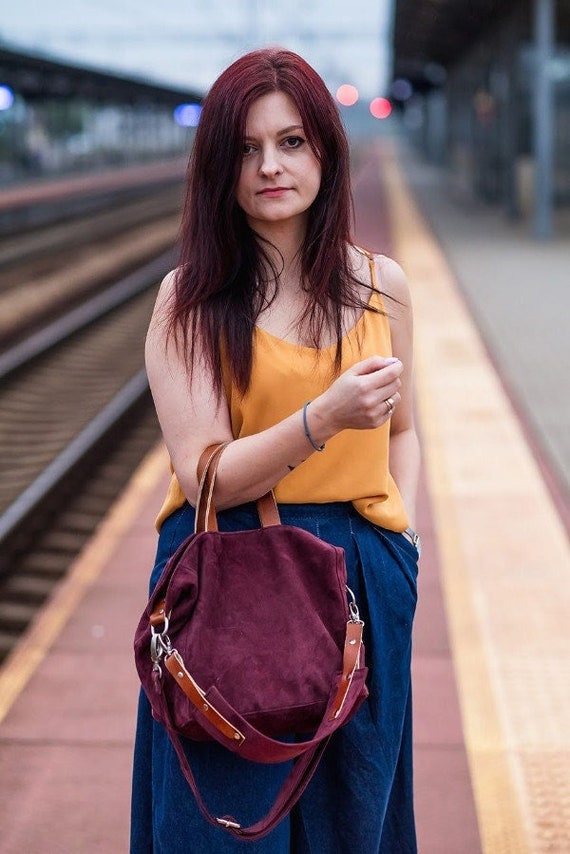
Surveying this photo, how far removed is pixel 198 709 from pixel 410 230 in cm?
2044

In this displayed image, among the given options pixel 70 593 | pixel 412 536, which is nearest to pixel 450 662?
pixel 70 593

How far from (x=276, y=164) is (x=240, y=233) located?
0.44 ft

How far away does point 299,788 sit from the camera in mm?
1753

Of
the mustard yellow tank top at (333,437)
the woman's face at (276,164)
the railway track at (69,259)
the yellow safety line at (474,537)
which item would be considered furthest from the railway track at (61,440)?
the woman's face at (276,164)

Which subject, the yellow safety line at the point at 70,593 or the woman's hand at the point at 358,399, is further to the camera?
the yellow safety line at the point at 70,593

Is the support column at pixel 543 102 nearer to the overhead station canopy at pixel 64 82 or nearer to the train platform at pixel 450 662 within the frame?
the overhead station canopy at pixel 64 82

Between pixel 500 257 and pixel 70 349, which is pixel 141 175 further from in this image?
pixel 70 349

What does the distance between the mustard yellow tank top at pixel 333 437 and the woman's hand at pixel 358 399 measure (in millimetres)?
123

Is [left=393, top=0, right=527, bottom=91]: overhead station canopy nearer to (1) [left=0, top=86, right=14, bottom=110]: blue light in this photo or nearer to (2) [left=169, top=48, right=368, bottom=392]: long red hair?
(1) [left=0, top=86, right=14, bottom=110]: blue light

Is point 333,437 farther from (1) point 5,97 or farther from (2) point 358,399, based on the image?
(1) point 5,97

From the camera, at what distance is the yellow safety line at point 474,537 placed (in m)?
3.06

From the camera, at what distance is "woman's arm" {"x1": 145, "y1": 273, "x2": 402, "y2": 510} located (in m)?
1.66

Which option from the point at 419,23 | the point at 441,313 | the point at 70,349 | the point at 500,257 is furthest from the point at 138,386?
the point at 419,23

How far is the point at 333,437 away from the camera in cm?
185
